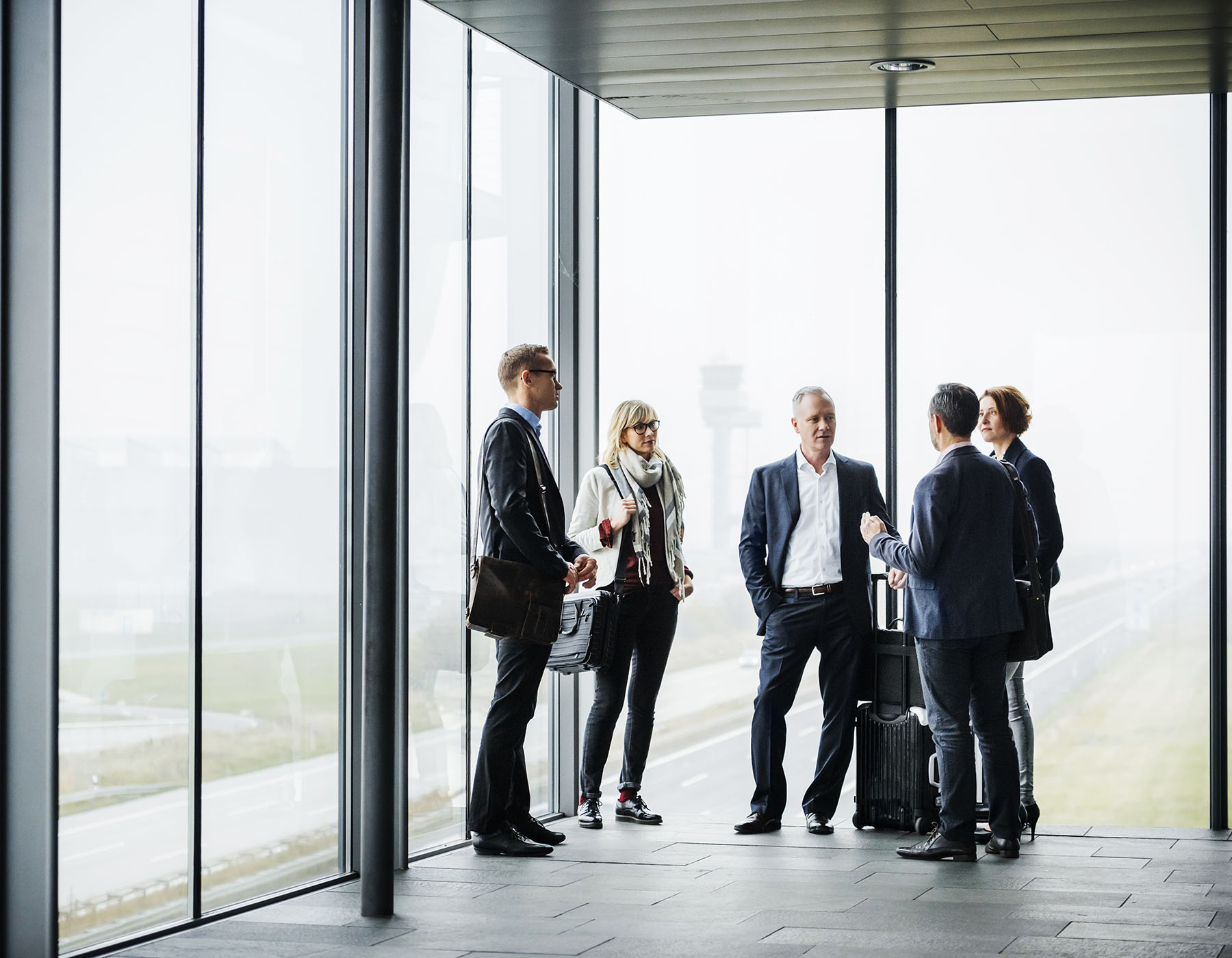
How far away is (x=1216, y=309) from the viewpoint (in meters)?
6.84

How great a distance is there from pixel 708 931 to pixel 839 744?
2026 millimetres

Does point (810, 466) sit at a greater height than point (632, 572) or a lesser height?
greater

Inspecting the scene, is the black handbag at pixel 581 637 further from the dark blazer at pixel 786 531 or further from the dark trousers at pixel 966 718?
the dark trousers at pixel 966 718

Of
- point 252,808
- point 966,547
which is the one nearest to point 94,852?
point 252,808

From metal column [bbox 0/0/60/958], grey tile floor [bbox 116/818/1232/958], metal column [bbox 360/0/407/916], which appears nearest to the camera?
metal column [bbox 0/0/60/958]

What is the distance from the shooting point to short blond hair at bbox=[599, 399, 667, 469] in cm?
680

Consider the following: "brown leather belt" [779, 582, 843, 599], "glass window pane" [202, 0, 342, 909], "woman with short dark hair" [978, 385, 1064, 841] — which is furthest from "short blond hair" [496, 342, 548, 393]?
"woman with short dark hair" [978, 385, 1064, 841]

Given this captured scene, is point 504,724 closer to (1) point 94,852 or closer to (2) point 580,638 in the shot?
(2) point 580,638

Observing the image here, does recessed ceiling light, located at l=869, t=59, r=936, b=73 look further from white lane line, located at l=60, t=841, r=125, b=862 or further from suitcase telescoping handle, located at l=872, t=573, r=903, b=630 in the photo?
white lane line, located at l=60, t=841, r=125, b=862

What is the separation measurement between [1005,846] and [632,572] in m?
1.87

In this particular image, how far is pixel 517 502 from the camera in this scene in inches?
226

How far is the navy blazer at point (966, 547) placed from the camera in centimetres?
573

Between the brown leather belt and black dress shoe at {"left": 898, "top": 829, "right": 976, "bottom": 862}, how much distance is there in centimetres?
114

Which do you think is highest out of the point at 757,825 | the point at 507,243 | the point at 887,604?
the point at 507,243
